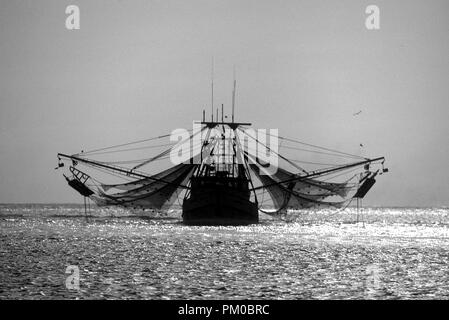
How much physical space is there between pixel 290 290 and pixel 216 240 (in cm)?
3072

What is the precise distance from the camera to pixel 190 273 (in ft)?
123

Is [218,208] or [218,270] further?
[218,208]

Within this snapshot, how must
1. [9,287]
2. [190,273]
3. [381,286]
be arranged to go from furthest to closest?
[190,273], [381,286], [9,287]

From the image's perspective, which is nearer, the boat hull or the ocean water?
the ocean water

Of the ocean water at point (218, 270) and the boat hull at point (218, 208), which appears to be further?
the boat hull at point (218, 208)

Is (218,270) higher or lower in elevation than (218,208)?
higher

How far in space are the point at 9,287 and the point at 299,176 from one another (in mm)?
64386

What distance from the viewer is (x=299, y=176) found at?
93.1 m

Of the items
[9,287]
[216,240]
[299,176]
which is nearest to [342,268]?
[9,287]

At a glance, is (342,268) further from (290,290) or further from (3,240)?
(3,240)

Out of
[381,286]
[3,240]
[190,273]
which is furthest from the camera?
[3,240]

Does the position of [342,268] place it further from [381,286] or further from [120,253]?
[120,253]

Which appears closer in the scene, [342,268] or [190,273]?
[190,273]
